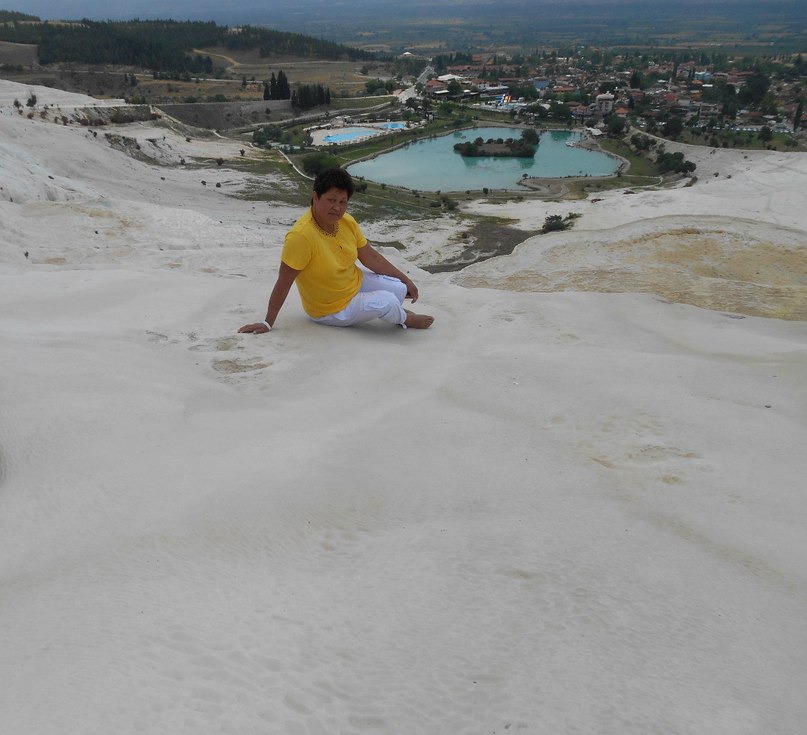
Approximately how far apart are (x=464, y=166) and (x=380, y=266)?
179 feet

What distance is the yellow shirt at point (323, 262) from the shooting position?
6.28m

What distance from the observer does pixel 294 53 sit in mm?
130000

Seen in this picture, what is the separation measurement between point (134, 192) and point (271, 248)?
989 centimetres

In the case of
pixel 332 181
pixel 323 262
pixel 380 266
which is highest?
pixel 332 181

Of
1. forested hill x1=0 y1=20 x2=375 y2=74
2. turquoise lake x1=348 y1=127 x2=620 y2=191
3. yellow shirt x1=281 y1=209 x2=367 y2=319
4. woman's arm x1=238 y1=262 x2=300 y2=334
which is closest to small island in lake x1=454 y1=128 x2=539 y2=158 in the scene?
turquoise lake x1=348 y1=127 x2=620 y2=191

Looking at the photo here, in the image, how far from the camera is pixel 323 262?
6.48 m

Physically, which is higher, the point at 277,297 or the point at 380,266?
the point at 380,266

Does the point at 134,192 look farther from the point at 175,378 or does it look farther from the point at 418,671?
the point at 418,671

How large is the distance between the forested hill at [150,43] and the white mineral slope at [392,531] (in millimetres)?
99510

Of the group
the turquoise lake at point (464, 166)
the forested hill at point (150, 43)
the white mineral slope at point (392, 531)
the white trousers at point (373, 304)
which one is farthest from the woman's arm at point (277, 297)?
the forested hill at point (150, 43)

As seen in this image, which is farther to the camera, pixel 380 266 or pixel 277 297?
pixel 380 266

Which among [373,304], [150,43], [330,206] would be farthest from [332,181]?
[150,43]

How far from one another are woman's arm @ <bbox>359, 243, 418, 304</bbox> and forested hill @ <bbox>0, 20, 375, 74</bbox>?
97.8m

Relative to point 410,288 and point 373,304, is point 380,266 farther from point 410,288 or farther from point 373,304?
point 373,304
